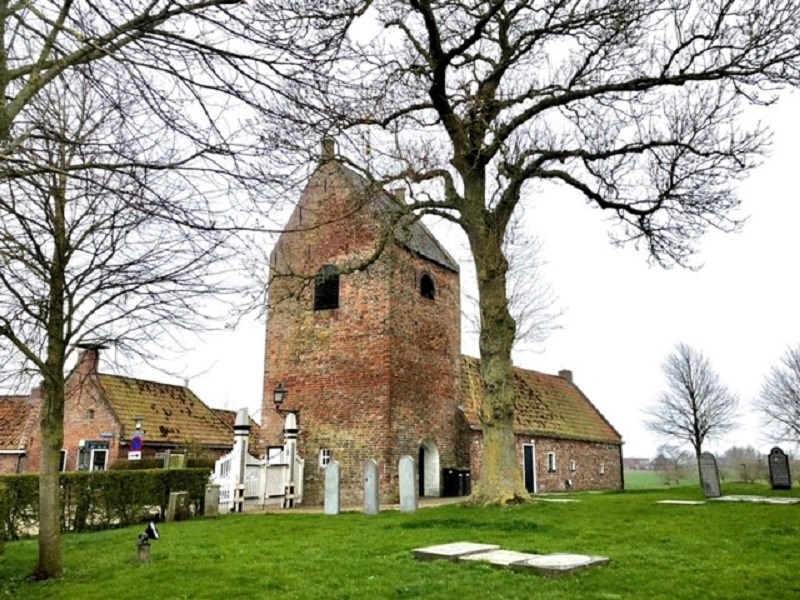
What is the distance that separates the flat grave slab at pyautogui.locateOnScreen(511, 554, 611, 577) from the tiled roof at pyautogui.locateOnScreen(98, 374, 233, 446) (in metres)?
21.0

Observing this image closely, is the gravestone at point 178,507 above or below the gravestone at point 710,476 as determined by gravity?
below

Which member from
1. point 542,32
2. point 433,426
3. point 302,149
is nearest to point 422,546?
point 302,149

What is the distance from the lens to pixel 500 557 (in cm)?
727

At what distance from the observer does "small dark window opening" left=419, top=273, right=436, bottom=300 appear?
22734mm

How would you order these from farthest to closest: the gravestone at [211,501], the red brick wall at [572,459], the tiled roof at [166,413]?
1. the red brick wall at [572,459]
2. the tiled roof at [166,413]
3. the gravestone at [211,501]

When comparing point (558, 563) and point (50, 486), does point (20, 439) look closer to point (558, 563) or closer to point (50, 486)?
point (50, 486)

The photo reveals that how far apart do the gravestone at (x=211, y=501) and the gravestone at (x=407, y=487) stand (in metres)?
5.01

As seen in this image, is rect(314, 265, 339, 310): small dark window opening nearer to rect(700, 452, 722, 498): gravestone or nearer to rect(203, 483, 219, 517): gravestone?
rect(203, 483, 219, 517): gravestone

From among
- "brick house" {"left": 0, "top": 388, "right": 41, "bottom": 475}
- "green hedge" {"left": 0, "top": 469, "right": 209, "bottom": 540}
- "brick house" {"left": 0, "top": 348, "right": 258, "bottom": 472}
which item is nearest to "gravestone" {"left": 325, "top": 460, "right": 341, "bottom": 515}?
"green hedge" {"left": 0, "top": 469, "right": 209, "bottom": 540}

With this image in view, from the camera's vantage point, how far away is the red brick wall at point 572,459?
26725 millimetres

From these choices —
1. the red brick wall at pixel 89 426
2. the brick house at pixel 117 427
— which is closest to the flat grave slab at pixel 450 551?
the brick house at pixel 117 427

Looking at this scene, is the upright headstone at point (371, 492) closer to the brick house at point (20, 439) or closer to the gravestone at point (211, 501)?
the gravestone at point (211, 501)

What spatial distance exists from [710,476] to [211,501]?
12.6 m

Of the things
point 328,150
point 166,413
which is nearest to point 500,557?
point 328,150
